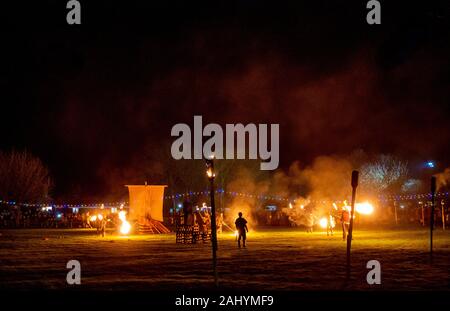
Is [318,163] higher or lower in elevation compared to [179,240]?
higher

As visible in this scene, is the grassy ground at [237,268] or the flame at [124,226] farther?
the flame at [124,226]

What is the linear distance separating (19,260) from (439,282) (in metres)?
13.7

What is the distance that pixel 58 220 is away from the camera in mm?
59000

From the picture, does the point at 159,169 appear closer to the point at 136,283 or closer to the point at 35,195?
the point at 35,195

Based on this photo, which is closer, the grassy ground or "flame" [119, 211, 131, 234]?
the grassy ground

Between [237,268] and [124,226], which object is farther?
[124,226]

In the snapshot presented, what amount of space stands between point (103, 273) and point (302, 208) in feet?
109
